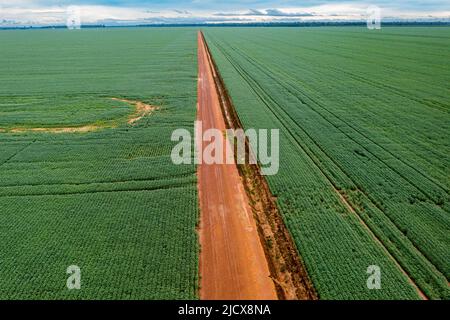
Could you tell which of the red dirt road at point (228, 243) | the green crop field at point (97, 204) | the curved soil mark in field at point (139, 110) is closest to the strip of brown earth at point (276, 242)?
the red dirt road at point (228, 243)

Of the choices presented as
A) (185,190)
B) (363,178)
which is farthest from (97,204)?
(363,178)

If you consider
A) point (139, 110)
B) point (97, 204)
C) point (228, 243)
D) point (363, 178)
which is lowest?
point (228, 243)

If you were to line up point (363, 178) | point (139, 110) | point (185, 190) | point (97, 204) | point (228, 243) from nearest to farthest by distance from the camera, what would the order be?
point (228, 243)
point (97, 204)
point (185, 190)
point (363, 178)
point (139, 110)

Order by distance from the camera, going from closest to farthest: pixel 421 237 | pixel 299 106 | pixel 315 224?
pixel 421 237 < pixel 315 224 < pixel 299 106

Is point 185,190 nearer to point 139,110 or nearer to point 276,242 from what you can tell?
point 276,242
